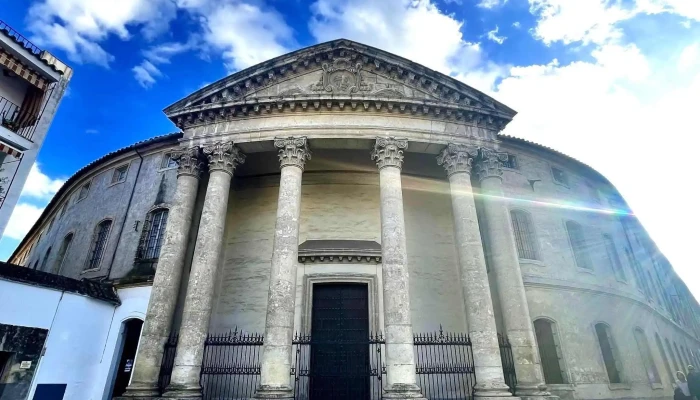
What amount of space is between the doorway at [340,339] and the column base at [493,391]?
11.3 ft

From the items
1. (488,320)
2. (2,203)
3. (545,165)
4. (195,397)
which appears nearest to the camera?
(195,397)

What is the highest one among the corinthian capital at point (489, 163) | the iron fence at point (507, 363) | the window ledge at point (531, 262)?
the corinthian capital at point (489, 163)

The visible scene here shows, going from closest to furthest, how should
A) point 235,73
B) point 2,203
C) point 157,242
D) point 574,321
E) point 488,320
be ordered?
point 488,320, point 2,203, point 235,73, point 574,321, point 157,242

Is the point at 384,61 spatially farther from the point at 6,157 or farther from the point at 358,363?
the point at 6,157

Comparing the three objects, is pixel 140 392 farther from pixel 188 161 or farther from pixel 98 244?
pixel 98 244

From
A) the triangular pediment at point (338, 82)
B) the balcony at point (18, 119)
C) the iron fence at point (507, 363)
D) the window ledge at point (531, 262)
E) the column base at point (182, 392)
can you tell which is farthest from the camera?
the window ledge at point (531, 262)

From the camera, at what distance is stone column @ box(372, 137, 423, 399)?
961 cm

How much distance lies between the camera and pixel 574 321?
14.6 metres

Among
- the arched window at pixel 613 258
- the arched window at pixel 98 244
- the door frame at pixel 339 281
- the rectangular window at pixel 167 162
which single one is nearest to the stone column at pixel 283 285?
the door frame at pixel 339 281

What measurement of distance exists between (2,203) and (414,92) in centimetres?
1373

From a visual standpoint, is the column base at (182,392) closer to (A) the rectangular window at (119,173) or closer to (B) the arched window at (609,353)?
(A) the rectangular window at (119,173)

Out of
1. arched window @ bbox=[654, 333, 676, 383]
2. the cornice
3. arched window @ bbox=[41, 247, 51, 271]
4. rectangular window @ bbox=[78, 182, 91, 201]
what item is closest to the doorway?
the cornice

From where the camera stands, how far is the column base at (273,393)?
9.27m

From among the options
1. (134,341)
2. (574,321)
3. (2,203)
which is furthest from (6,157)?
(574,321)
